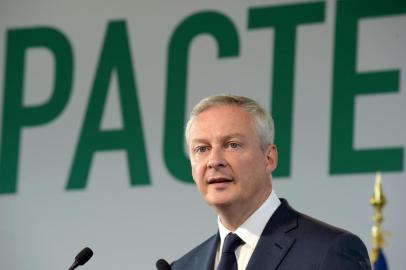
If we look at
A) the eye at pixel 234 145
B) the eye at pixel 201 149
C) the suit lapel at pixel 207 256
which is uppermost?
the eye at pixel 234 145

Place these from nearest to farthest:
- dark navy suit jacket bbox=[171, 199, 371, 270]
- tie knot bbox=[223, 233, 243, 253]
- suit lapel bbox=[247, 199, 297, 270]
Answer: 1. dark navy suit jacket bbox=[171, 199, 371, 270]
2. suit lapel bbox=[247, 199, 297, 270]
3. tie knot bbox=[223, 233, 243, 253]

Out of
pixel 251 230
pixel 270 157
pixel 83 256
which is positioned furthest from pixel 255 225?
pixel 83 256

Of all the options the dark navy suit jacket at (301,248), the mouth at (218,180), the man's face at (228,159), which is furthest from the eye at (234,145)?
the dark navy suit jacket at (301,248)

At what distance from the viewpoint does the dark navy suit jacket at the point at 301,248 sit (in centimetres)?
304

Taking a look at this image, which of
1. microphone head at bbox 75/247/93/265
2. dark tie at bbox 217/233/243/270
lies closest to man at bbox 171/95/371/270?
dark tie at bbox 217/233/243/270

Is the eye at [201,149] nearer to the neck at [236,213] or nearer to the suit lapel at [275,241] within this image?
the neck at [236,213]

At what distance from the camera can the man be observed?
3.17 metres

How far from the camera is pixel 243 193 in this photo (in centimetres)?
325

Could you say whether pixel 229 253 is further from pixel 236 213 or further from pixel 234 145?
pixel 234 145

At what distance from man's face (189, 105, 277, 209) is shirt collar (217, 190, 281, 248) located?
0.08 ft

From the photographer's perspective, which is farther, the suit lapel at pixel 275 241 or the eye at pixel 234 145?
the eye at pixel 234 145

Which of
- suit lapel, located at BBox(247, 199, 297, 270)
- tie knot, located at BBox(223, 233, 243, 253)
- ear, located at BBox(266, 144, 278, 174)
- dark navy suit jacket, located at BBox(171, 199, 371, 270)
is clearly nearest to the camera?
dark navy suit jacket, located at BBox(171, 199, 371, 270)

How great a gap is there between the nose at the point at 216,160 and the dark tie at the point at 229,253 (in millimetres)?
222

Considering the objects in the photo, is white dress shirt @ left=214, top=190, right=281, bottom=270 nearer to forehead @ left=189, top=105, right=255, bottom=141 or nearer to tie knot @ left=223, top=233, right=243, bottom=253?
tie knot @ left=223, top=233, right=243, bottom=253
